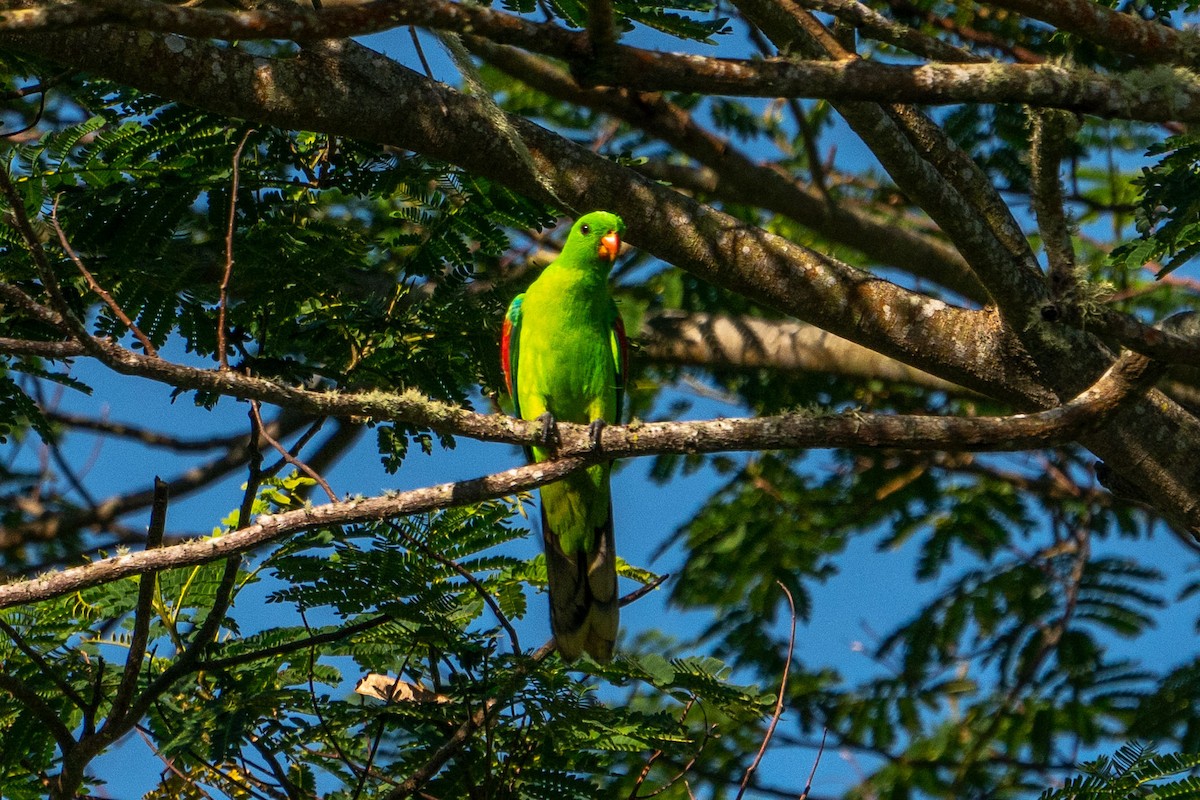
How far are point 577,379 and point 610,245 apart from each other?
627 millimetres

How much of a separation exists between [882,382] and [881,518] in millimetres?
1131

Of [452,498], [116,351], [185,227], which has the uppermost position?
[185,227]

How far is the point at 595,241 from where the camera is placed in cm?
525

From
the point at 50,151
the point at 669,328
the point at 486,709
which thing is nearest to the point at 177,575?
the point at 486,709

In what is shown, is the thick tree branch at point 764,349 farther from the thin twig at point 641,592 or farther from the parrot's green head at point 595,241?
the thin twig at point 641,592

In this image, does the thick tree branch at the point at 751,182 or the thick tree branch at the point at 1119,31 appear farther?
the thick tree branch at the point at 751,182

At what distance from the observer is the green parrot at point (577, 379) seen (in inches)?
191

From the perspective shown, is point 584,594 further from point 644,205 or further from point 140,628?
point 140,628

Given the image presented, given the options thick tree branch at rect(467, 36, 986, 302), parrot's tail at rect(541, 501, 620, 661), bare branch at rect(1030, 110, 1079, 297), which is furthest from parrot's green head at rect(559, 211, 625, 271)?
bare branch at rect(1030, 110, 1079, 297)

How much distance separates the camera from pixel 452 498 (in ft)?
11.1

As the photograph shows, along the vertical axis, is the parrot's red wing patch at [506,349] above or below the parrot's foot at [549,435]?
above

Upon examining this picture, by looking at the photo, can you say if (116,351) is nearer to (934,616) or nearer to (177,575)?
(177,575)

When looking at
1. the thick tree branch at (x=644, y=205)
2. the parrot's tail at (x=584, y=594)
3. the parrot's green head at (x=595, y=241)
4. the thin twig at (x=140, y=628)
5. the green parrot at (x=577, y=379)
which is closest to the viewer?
the thin twig at (x=140, y=628)

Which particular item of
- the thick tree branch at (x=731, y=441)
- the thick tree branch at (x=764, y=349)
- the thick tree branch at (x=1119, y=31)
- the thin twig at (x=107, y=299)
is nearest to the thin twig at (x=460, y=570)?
the thick tree branch at (x=731, y=441)
